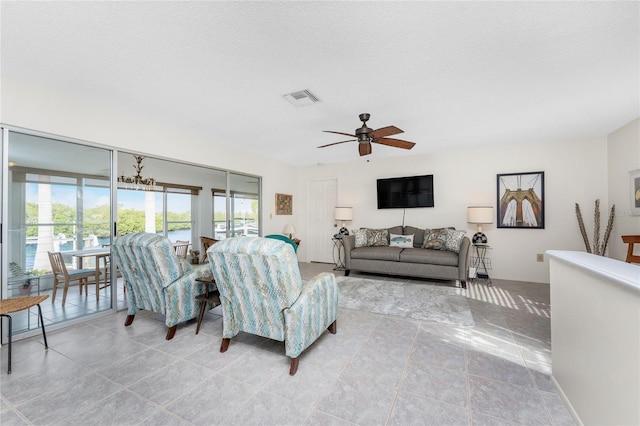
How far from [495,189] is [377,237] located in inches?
89.3

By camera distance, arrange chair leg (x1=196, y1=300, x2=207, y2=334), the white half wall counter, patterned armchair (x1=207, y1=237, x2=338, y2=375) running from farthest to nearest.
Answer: chair leg (x1=196, y1=300, x2=207, y2=334)
patterned armchair (x1=207, y1=237, x2=338, y2=375)
the white half wall counter

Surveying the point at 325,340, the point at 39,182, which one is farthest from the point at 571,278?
the point at 39,182

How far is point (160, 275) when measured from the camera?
2420 millimetres

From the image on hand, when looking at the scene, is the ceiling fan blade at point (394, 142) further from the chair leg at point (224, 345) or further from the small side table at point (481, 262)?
the chair leg at point (224, 345)

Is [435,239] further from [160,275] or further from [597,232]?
[160,275]

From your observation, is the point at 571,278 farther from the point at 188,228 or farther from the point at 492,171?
the point at 188,228

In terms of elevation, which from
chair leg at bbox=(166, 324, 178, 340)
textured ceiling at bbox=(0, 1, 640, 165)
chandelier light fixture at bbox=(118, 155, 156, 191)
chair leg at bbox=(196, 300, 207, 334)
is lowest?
chair leg at bbox=(166, 324, 178, 340)

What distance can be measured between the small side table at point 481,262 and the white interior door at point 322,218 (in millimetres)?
2890

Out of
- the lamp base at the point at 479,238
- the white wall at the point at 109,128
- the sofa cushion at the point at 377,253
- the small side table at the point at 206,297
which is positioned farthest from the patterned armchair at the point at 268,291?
the lamp base at the point at 479,238

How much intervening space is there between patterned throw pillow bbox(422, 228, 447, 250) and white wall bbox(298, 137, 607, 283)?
0.46 meters

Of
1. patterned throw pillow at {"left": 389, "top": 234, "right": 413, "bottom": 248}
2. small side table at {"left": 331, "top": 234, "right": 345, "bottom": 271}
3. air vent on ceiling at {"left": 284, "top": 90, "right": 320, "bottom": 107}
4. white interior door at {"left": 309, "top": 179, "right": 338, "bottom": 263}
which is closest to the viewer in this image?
air vent on ceiling at {"left": 284, "top": 90, "right": 320, "bottom": 107}

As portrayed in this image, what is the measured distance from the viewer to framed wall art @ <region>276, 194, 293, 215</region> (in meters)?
5.93

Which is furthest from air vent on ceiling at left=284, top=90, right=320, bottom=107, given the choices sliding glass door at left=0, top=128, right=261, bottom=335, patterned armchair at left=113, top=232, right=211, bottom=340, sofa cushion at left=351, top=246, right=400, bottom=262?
sofa cushion at left=351, top=246, right=400, bottom=262

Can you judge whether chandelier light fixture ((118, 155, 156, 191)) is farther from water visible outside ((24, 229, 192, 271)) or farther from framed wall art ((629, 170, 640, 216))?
framed wall art ((629, 170, 640, 216))
